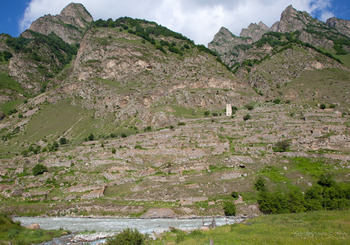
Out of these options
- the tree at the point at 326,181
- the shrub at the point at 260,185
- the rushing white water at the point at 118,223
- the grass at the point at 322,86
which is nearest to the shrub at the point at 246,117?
the grass at the point at 322,86

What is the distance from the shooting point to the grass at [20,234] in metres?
28.7

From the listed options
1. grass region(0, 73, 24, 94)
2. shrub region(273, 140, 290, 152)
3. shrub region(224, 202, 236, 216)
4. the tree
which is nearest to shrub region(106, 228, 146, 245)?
shrub region(224, 202, 236, 216)

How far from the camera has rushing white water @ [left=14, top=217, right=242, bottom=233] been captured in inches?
1459

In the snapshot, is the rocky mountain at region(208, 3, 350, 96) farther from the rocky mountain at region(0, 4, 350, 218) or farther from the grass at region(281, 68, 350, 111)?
the grass at region(281, 68, 350, 111)

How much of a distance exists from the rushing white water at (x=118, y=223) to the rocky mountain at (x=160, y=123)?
2.64 metres

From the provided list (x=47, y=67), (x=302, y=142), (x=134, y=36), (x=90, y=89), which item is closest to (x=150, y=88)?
(x=90, y=89)

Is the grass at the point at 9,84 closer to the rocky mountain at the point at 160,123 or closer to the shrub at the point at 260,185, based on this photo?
the rocky mountain at the point at 160,123

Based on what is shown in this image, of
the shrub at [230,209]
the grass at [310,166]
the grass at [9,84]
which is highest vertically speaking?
the grass at [9,84]

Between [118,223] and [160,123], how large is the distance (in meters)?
50.5

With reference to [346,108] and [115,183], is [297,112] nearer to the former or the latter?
[346,108]

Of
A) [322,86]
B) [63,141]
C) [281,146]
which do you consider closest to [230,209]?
[281,146]

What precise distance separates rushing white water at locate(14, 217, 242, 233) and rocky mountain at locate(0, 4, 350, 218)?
2636mm

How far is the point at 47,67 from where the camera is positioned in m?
172

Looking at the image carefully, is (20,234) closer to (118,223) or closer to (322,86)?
(118,223)
